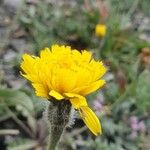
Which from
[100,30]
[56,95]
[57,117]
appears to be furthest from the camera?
[100,30]

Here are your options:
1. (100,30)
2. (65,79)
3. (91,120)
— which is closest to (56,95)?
(65,79)

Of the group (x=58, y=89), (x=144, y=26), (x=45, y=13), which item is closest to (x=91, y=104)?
(x=45, y=13)

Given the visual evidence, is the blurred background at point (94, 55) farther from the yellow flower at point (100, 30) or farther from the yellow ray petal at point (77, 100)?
the yellow ray petal at point (77, 100)

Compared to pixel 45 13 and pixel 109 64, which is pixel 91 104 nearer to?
pixel 109 64

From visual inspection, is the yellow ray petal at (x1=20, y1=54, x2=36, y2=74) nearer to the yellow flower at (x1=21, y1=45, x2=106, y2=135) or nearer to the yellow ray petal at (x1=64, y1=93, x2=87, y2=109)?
the yellow flower at (x1=21, y1=45, x2=106, y2=135)

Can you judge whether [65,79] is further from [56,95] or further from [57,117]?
[57,117]

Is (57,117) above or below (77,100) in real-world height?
below
